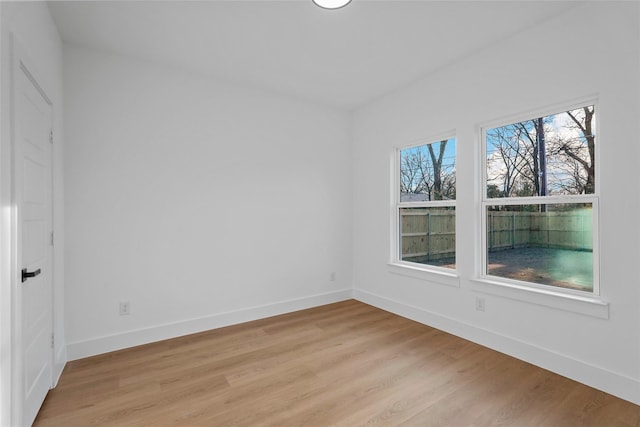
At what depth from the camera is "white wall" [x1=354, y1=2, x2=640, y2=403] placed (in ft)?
6.89

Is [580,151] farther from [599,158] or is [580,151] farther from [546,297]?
[546,297]

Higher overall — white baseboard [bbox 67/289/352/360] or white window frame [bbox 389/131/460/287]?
white window frame [bbox 389/131/460/287]

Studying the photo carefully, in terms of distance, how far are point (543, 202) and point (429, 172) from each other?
1.30m

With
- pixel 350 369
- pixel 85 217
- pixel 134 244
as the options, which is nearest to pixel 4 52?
pixel 85 217

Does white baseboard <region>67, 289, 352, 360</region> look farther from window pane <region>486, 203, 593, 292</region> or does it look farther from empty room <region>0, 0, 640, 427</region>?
window pane <region>486, 203, 593, 292</region>

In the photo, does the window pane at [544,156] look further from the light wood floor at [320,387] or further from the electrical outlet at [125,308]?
the electrical outlet at [125,308]

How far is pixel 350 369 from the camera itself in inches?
99.8

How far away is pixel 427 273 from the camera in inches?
138

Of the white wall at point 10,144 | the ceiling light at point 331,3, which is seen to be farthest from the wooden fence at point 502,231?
the white wall at point 10,144

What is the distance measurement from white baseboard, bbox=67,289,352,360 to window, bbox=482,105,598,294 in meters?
2.22

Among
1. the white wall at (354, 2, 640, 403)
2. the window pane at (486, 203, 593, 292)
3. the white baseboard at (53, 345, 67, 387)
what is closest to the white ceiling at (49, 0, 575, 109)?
the white wall at (354, 2, 640, 403)

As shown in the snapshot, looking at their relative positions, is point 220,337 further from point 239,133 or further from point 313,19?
point 313,19

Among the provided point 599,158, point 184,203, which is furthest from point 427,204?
point 184,203

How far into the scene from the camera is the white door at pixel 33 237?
1.67 meters
